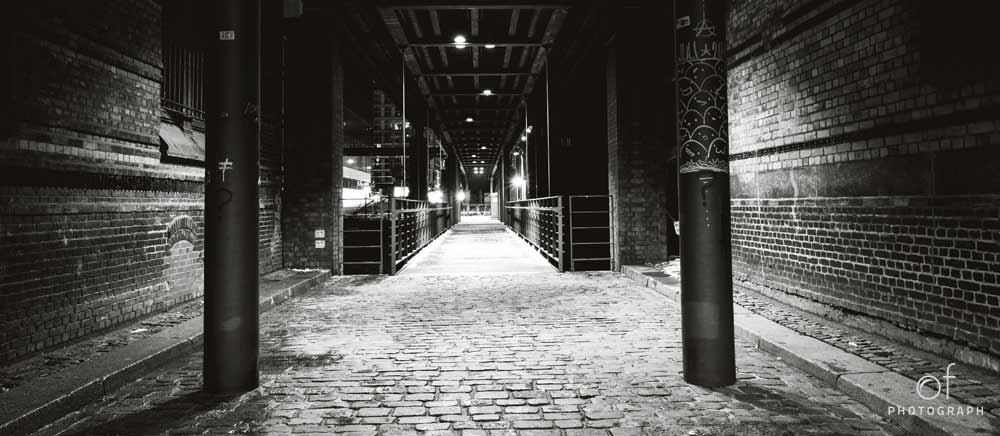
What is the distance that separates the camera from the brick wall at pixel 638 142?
10.2m

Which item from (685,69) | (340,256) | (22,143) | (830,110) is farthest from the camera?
(340,256)

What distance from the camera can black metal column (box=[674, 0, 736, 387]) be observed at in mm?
3758

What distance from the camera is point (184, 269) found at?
6988mm

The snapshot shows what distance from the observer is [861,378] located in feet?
11.9

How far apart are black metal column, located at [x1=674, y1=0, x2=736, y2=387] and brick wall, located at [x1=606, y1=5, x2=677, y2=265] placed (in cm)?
640

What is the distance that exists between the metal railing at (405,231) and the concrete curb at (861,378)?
6.91 m

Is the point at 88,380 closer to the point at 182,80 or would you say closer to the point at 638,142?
the point at 182,80

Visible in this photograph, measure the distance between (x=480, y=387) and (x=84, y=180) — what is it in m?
4.42

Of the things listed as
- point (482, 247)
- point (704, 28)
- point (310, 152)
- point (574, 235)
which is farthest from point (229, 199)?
point (482, 247)

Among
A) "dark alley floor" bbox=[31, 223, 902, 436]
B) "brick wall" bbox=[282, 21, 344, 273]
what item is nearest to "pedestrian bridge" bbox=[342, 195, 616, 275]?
"brick wall" bbox=[282, 21, 344, 273]

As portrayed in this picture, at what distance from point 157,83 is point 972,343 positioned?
8.43 metres

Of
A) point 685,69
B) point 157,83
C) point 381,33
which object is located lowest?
point 685,69

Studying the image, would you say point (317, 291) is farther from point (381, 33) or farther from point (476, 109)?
point (476, 109)

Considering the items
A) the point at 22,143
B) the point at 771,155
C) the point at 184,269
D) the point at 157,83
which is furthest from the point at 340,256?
the point at 771,155
